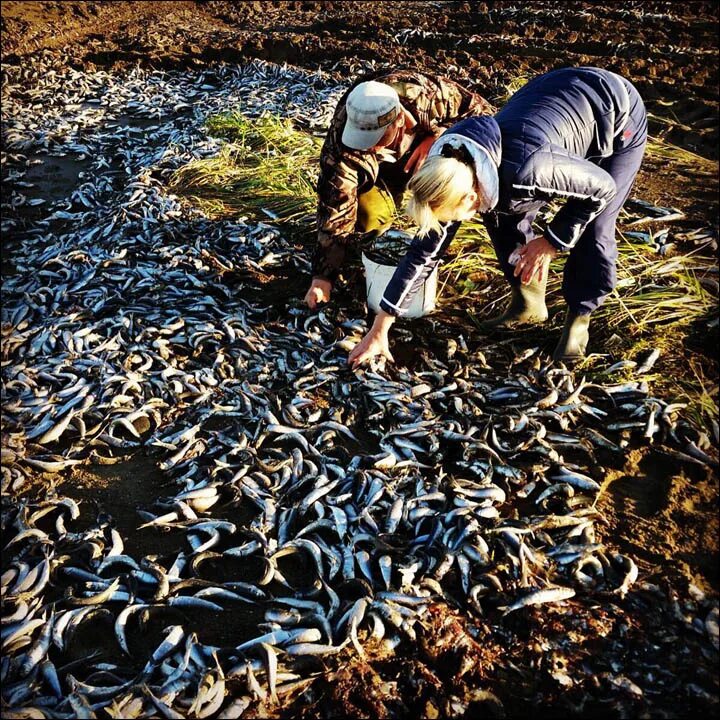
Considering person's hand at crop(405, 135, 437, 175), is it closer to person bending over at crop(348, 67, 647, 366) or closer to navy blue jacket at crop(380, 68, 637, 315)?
person bending over at crop(348, 67, 647, 366)

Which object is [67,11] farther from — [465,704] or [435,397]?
[465,704]

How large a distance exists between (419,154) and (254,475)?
6.75 feet

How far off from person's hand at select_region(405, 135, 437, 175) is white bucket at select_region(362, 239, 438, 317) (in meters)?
0.59

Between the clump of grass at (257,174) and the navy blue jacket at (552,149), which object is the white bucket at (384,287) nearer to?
the navy blue jacket at (552,149)

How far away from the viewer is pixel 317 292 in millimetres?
3807

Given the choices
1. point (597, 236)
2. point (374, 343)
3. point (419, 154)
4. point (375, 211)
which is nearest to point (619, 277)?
point (597, 236)

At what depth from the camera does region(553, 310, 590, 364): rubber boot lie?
3378 mm

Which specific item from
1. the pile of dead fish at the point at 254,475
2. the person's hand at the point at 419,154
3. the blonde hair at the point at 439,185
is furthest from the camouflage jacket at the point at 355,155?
the blonde hair at the point at 439,185

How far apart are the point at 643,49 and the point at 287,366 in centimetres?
704

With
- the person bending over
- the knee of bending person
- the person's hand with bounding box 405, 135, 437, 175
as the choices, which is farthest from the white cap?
the knee of bending person

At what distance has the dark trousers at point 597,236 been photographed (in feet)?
9.75

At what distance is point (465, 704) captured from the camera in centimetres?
212

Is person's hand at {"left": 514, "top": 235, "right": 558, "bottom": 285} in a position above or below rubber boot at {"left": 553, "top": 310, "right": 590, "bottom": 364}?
above

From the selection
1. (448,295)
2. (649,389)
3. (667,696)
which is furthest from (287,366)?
(667,696)
